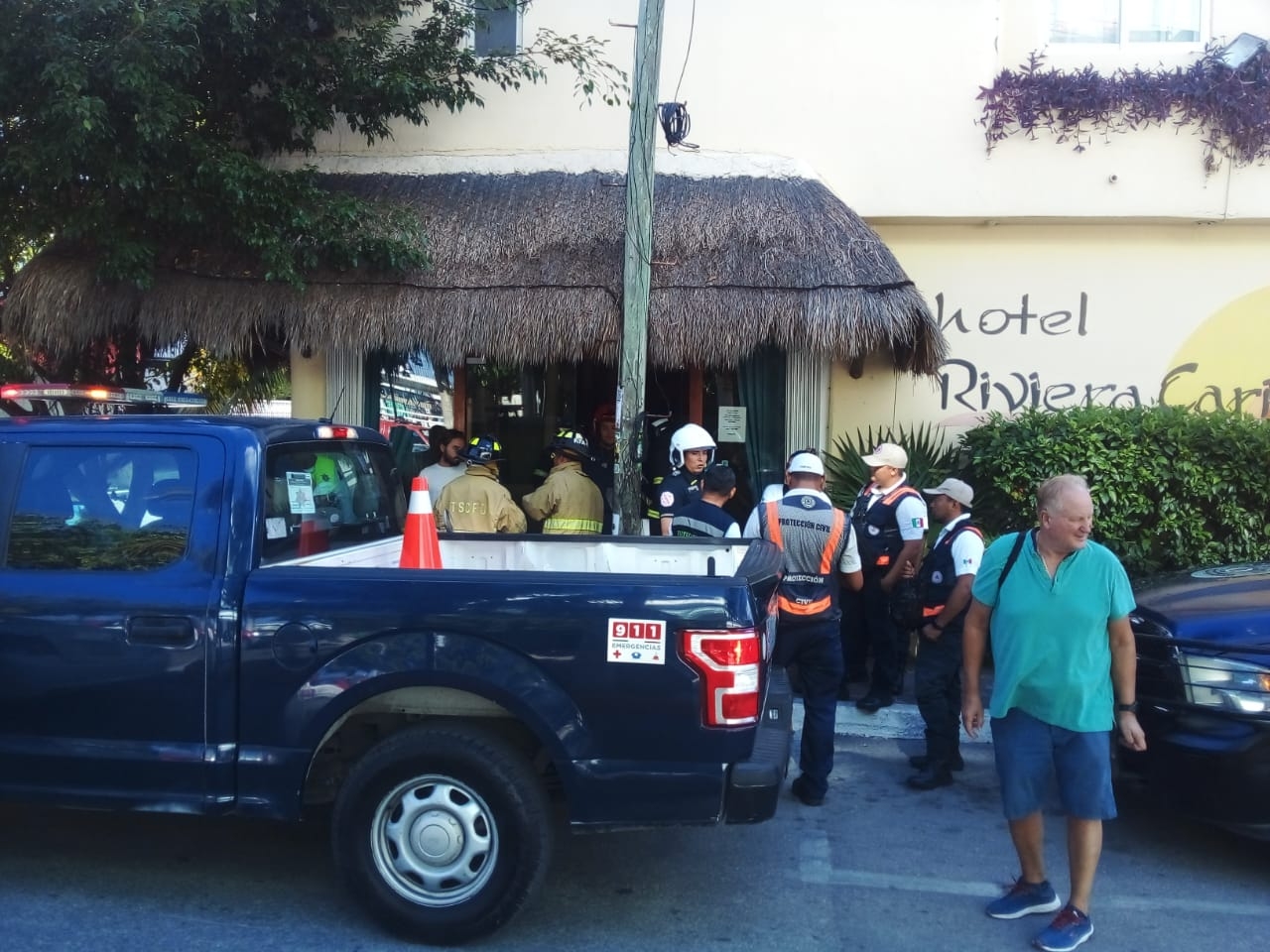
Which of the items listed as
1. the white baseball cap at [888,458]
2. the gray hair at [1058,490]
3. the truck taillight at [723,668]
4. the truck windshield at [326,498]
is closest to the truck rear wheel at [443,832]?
the truck taillight at [723,668]

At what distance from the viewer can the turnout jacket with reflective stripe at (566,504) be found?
706cm

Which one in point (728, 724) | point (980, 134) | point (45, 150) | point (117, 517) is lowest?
point (728, 724)

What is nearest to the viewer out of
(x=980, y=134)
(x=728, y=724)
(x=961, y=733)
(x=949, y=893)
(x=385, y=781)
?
(x=728, y=724)

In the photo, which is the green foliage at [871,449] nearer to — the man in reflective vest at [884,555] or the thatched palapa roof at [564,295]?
the thatched palapa roof at [564,295]

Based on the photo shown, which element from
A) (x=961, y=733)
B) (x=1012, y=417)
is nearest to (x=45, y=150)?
(x=961, y=733)

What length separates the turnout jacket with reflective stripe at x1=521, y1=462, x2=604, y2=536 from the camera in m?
7.06

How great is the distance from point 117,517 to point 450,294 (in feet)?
13.6

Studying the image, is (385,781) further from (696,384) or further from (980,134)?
(980,134)

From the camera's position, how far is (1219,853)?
191 inches

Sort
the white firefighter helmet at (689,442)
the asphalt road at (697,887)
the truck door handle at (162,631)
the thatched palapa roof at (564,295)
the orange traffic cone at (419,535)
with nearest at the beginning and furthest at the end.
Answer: the truck door handle at (162,631) < the asphalt road at (697,887) < the orange traffic cone at (419,535) < the white firefighter helmet at (689,442) < the thatched palapa roof at (564,295)

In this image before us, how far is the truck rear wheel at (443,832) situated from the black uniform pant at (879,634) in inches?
146

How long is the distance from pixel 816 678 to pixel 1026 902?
57.9 inches

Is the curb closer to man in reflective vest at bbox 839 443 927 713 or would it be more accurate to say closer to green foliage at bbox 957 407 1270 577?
man in reflective vest at bbox 839 443 927 713

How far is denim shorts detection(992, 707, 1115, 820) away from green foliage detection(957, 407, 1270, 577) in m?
3.91
